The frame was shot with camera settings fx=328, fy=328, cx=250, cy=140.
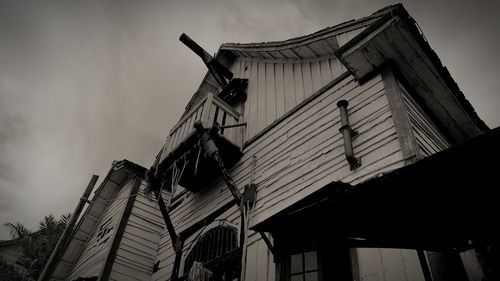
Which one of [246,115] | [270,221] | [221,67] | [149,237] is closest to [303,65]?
[246,115]

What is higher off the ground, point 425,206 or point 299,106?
point 299,106

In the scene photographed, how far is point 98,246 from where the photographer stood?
10391 mm

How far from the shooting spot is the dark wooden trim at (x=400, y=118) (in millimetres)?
4090

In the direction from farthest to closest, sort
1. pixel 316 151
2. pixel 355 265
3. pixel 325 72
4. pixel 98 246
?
pixel 98 246
pixel 325 72
pixel 316 151
pixel 355 265

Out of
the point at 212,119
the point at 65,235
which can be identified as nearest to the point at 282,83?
the point at 212,119

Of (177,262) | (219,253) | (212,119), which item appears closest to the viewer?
(219,253)

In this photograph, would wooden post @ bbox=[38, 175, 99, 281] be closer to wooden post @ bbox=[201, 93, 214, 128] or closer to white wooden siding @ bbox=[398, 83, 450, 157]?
wooden post @ bbox=[201, 93, 214, 128]

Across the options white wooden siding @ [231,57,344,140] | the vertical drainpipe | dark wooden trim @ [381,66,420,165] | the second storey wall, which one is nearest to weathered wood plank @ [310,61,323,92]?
white wooden siding @ [231,57,344,140]

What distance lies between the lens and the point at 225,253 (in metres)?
5.98

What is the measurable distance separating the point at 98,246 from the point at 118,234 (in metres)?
1.79

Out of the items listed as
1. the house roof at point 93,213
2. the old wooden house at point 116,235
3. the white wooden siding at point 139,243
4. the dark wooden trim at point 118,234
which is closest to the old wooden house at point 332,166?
the white wooden siding at point 139,243

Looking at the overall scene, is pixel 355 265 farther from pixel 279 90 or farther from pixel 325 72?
pixel 279 90

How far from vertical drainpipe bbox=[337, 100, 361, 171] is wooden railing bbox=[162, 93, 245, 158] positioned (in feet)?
10.3

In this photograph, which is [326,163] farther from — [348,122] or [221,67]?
[221,67]
